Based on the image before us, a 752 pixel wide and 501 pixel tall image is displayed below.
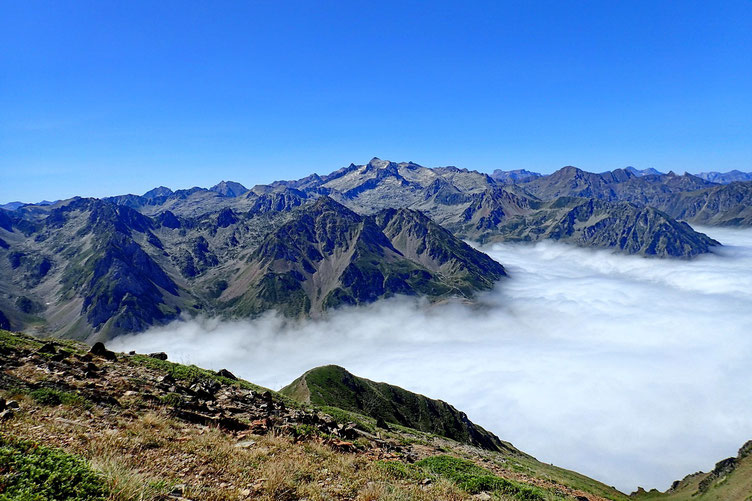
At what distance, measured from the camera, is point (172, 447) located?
1495 centimetres

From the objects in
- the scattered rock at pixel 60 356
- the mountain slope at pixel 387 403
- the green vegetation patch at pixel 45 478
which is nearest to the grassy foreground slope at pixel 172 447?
the green vegetation patch at pixel 45 478

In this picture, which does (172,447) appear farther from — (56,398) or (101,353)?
(101,353)

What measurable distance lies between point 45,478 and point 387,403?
460 feet

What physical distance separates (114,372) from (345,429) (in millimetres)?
18889

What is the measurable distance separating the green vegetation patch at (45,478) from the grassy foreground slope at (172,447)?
4cm

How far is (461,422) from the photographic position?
141 meters

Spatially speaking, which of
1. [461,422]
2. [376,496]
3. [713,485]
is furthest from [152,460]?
[461,422]

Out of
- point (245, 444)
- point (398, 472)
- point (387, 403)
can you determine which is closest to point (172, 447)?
point (245, 444)

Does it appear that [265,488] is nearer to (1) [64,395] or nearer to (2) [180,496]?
(2) [180,496]

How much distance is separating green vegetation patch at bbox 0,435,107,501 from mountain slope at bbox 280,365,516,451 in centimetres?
11472

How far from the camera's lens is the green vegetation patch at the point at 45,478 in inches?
327

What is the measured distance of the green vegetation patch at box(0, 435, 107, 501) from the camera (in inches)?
327

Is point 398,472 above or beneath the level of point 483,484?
above

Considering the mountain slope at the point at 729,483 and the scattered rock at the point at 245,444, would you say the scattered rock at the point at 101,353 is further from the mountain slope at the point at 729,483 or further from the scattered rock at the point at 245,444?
the mountain slope at the point at 729,483
